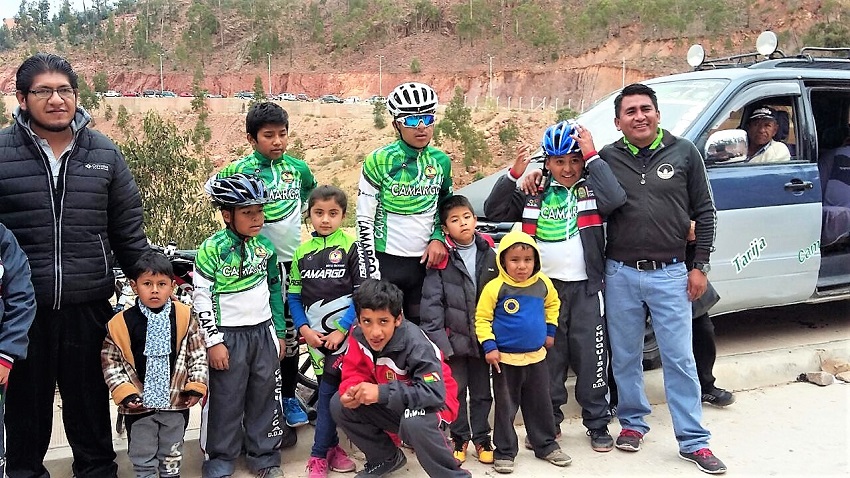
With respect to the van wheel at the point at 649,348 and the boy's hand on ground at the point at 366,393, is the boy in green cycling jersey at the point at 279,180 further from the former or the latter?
the van wheel at the point at 649,348

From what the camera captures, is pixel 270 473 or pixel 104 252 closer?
pixel 104 252

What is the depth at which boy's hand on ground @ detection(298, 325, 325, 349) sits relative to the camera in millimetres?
3963

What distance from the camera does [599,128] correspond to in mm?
5871

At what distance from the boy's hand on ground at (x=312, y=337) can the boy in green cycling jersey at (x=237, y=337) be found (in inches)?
7.1

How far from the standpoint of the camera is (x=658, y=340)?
13.9ft

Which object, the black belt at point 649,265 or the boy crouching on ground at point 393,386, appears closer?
the boy crouching on ground at point 393,386

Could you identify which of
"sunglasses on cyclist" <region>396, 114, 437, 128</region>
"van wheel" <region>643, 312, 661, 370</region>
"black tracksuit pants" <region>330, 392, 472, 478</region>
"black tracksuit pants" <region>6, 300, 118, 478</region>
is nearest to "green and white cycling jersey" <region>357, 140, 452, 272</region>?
"sunglasses on cyclist" <region>396, 114, 437, 128</region>

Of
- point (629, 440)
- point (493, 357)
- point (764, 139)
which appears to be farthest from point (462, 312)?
point (764, 139)

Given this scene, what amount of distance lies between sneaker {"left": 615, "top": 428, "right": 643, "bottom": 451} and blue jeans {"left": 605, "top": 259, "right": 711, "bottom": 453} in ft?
0.11

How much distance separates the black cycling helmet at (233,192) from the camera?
12.4ft

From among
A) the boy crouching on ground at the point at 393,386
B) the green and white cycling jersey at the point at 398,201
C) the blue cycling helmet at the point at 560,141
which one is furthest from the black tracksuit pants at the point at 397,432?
the blue cycling helmet at the point at 560,141

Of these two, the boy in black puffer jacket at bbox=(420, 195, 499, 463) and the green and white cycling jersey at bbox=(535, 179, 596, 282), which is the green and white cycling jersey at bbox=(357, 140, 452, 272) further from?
the green and white cycling jersey at bbox=(535, 179, 596, 282)

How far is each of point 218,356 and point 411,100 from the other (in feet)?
5.72

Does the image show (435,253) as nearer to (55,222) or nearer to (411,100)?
(411,100)
